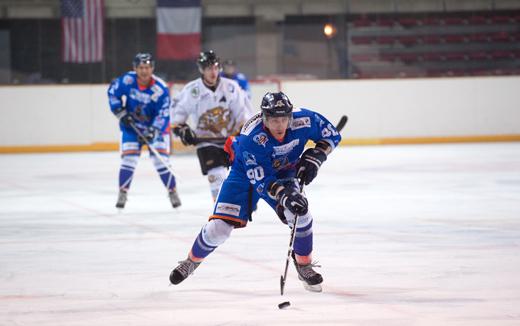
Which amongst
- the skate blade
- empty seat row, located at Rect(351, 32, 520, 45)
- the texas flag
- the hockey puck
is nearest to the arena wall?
the texas flag

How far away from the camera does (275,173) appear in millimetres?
4281

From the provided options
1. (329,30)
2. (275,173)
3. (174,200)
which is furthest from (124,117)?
(329,30)

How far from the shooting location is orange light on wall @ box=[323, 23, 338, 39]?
1562cm

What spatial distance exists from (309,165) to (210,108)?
2858 mm

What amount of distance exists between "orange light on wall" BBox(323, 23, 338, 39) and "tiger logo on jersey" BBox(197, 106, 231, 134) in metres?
8.84

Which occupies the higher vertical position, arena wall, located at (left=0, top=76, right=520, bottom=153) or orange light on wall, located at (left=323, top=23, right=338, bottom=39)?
orange light on wall, located at (left=323, top=23, right=338, bottom=39)

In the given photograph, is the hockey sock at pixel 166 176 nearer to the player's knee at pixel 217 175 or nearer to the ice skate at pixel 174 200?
the ice skate at pixel 174 200

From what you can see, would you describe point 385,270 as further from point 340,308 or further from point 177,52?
point 177,52

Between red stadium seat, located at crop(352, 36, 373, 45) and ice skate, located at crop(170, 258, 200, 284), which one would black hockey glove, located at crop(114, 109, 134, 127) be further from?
red stadium seat, located at crop(352, 36, 373, 45)

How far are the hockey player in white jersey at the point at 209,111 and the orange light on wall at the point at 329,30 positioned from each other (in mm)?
8748

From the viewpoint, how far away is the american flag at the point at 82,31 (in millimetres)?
14555

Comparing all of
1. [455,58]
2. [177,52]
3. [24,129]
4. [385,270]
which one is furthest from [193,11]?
[385,270]

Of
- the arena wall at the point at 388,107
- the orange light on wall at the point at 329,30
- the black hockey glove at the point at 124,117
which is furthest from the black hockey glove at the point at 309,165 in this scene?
the orange light on wall at the point at 329,30

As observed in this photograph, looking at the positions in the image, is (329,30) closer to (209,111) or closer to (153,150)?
(153,150)
